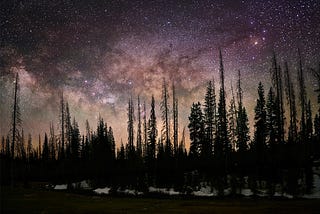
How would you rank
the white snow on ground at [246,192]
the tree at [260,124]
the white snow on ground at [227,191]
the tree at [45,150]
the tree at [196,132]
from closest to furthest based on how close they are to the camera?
1. the white snow on ground at [246,192]
2. the white snow on ground at [227,191]
3. the tree at [260,124]
4. the tree at [196,132]
5. the tree at [45,150]

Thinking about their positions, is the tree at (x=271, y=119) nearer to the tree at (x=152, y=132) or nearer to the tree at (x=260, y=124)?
the tree at (x=260, y=124)

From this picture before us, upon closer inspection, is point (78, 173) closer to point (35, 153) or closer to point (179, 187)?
point (179, 187)

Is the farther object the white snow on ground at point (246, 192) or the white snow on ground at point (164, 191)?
the white snow on ground at point (164, 191)

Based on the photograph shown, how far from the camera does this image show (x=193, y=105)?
78.9m

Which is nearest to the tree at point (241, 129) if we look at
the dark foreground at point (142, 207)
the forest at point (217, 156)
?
the forest at point (217, 156)

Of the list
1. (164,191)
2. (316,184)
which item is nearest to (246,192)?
(316,184)

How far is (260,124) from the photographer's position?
65938 mm

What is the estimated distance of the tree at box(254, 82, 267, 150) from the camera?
5872 cm

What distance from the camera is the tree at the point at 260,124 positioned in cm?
5872

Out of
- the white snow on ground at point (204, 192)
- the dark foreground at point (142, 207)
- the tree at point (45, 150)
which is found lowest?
the white snow on ground at point (204, 192)

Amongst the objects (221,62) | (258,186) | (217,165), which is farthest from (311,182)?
(221,62)

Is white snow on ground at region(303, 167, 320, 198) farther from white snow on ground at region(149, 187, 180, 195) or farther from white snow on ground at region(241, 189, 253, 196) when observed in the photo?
white snow on ground at region(149, 187, 180, 195)

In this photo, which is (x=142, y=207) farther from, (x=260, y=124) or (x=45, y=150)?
(x=45, y=150)

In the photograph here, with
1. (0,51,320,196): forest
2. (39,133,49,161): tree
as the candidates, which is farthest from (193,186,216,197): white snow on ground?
(39,133,49,161): tree
